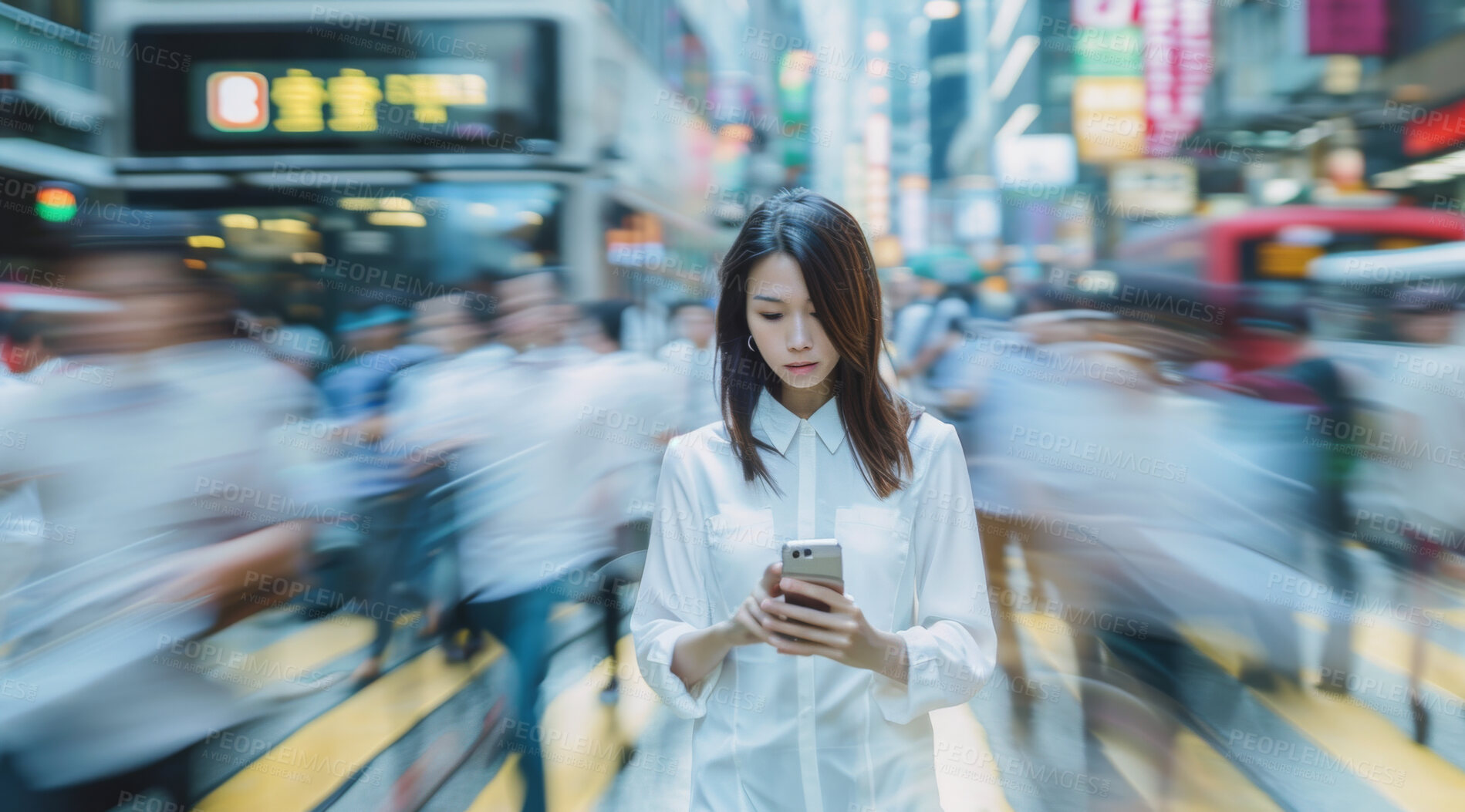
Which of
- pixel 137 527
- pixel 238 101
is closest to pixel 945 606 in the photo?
pixel 137 527

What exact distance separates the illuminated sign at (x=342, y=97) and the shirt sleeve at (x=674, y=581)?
533 cm

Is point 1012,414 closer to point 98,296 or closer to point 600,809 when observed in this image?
point 600,809

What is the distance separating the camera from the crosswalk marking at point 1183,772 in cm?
265

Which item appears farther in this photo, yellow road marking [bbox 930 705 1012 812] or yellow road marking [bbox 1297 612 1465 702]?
yellow road marking [bbox 1297 612 1465 702]

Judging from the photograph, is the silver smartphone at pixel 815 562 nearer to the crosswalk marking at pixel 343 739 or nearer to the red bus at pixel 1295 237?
the crosswalk marking at pixel 343 739

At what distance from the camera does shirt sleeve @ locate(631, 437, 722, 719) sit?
1.26 m

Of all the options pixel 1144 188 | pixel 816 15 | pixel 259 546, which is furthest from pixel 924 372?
pixel 816 15

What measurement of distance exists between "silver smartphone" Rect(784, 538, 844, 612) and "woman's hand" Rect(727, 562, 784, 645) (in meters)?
0.02

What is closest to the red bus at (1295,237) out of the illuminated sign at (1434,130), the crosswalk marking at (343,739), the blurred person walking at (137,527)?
the illuminated sign at (1434,130)

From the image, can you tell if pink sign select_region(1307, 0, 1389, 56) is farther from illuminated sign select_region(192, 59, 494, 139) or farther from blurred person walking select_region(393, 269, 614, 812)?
blurred person walking select_region(393, 269, 614, 812)

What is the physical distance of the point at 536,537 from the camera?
294 centimetres

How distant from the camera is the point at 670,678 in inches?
48.4

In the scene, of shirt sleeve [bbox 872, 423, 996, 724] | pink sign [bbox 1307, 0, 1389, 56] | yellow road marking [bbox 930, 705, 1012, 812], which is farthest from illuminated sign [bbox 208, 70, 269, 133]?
pink sign [bbox 1307, 0, 1389, 56]

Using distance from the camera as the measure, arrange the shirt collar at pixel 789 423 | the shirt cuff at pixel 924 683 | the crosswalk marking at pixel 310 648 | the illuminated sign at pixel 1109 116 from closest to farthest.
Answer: the shirt cuff at pixel 924 683 → the shirt collar at pixel 789 423 → the crosswalk marking at pixel 310 648 → the illuminated sign at pixel 1109 116
